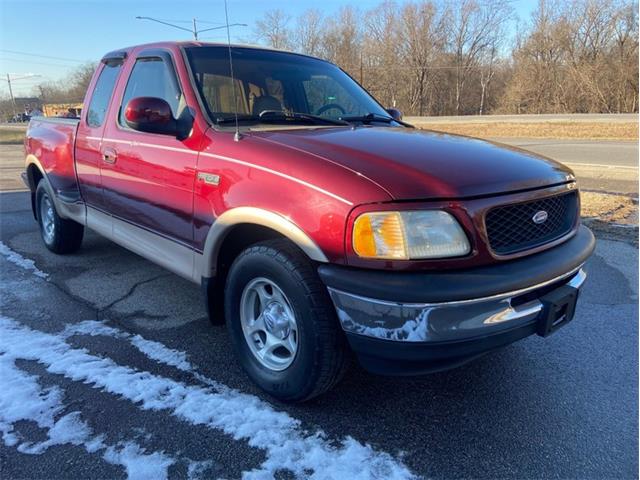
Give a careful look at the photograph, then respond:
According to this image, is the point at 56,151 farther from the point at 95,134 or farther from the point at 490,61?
the point at 490,61

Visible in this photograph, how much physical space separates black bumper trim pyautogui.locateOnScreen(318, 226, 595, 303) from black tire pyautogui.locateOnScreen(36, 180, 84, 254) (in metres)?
3.89

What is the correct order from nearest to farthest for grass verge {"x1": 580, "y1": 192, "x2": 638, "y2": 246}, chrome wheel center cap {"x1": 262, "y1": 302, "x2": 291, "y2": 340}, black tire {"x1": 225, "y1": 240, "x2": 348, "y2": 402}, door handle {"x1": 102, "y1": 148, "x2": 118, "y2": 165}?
black tire {"x1": 225, "y1": 240, "x2": 348, "y2": 402} → chrome wheel center cap {"x1": 262, "y1": 302, "x2": 291, "y2": 340} → door handle {"x1": 102, "y1": 148, "x2": 118, "y2": 165} → grass verge {"x1": 580, "y1": 192, "x2": 638, "y2": 246}

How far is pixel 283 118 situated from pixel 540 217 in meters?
1.67

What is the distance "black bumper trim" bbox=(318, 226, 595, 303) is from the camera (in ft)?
6.29

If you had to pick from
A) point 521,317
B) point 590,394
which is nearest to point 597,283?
point 590,394

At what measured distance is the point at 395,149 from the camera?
243cm

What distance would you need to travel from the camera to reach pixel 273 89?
333cm

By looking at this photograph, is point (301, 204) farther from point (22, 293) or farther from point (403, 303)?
point (22, 293)

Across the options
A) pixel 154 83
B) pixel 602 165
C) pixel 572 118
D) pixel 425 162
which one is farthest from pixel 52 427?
pixel 572 118

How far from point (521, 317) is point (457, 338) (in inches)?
14.1

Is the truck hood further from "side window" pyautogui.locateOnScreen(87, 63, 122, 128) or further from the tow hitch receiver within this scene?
"side window" pyautogui.locateOnScreen(87, 63, 122, 128)

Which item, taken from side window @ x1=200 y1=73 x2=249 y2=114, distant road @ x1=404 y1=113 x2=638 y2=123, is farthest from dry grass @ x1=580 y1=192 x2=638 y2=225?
distant road @ x1=404 y1=113 x2=638 y2=123

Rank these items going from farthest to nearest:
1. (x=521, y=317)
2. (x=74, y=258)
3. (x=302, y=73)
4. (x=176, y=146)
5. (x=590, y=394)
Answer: (x=74, y=258)
(x=302, y=73)
(x=176, y=146)
(x=590, y=394)
(x=521, y=317)

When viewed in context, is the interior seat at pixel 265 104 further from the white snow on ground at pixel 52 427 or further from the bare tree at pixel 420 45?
the bare tree at pixel 420 45
